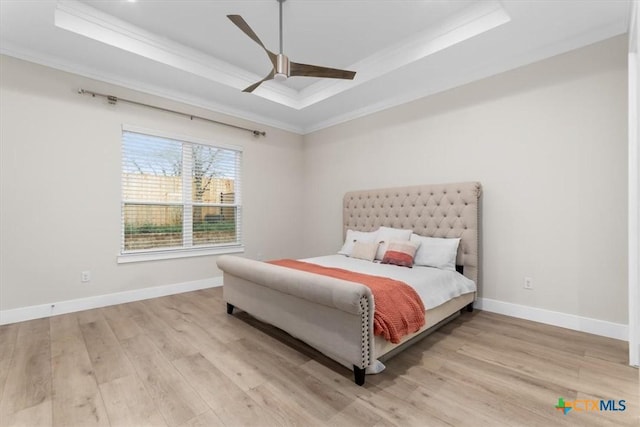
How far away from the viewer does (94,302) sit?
11.2 ft

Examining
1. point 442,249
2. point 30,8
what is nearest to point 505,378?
point 442,249

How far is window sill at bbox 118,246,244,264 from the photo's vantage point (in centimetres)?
369

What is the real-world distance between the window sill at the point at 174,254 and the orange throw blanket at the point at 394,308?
2.67 metres

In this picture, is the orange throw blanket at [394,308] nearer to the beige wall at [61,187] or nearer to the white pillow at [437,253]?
the white pillow at [437,253]

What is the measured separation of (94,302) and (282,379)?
2.79m

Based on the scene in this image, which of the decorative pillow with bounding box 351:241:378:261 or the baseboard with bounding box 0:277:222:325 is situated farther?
the decorative pillow with bounding box 351:241:378:261

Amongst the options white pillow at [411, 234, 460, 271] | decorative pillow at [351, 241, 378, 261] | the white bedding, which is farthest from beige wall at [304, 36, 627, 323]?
decorative pillow at [351, 241, 378, 261]

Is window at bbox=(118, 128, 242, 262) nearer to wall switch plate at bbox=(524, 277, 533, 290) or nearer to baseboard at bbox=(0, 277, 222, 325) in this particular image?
baseboard at bbox=(0, 277, 222, 325)

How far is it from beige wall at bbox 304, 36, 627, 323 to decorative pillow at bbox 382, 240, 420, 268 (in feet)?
2.78

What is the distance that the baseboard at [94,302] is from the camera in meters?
2.96

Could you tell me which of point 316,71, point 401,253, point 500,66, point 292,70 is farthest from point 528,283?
point 292,70

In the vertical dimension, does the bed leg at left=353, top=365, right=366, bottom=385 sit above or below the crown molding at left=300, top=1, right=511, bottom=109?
below

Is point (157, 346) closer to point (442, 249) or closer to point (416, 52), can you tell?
point (442, 249)

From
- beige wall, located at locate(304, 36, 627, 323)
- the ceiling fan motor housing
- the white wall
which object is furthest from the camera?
beige wall, located at locate(304, 36, 627, 323)
